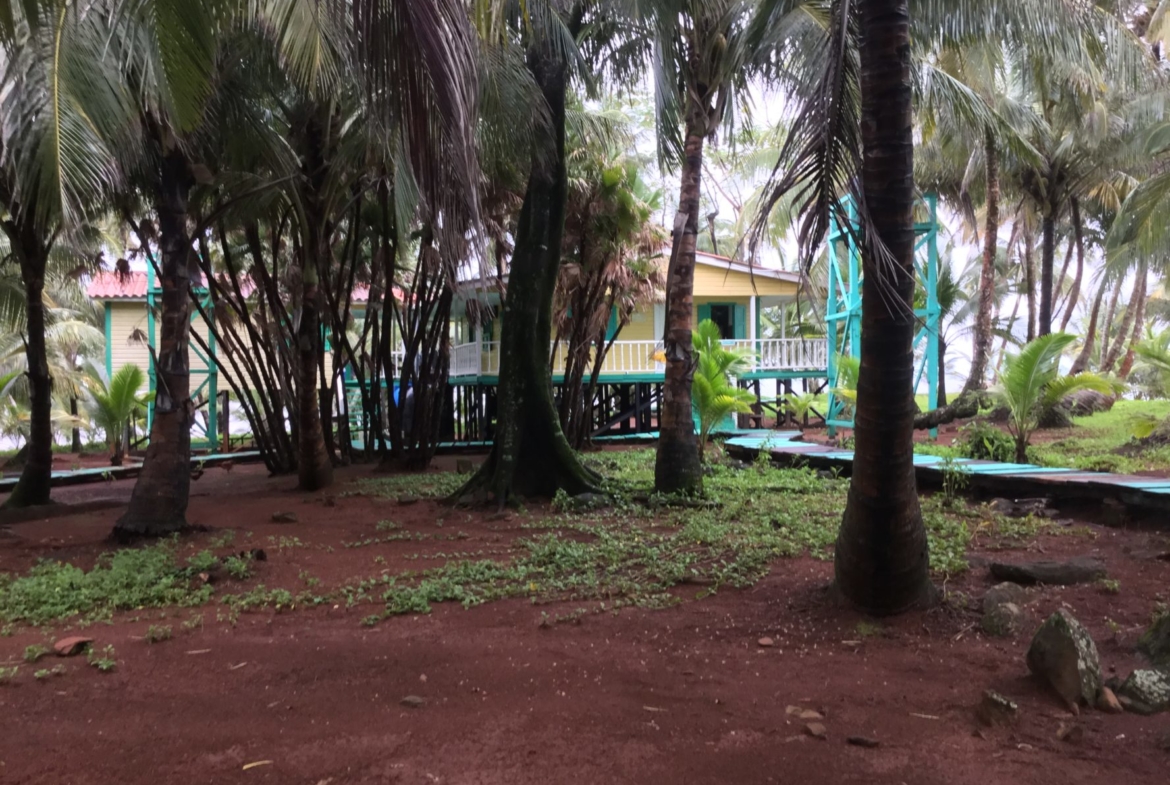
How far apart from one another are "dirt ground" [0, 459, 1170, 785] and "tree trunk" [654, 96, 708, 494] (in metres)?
3.43

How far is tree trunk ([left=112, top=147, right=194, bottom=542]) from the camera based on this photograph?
25.0 feet

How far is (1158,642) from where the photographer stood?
3.94 m

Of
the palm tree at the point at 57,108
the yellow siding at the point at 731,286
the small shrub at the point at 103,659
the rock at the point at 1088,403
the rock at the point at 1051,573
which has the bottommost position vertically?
the small shrub at the point at 103,659

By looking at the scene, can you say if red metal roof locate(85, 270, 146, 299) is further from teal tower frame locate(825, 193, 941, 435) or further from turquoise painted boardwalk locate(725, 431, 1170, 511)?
turquoise painted boardwalk locate(725, 431, 1170, 511)

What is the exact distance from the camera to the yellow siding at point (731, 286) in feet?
72.0

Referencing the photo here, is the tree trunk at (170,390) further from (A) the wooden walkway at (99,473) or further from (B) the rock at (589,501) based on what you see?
(A) the wooden walkway at (99,473)

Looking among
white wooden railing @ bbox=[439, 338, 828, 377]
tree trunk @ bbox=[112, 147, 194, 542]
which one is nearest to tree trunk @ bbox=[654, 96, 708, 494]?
tree trunk @ bbox=[112, 147, 194, 542]

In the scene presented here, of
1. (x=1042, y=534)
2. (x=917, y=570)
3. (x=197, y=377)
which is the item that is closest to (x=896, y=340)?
(x=917, y=570)

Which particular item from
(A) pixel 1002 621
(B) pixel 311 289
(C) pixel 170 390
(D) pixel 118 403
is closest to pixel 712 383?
(B) pixel 311 289

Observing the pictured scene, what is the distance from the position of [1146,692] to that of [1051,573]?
1.98 metres

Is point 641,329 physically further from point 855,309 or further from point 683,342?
point 683,342

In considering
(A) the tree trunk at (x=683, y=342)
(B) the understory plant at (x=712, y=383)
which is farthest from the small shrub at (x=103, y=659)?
(B) the understory plant at (x=712, y=383)

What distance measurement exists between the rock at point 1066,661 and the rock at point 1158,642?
490mm

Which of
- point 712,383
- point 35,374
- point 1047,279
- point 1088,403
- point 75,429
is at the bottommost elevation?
point 75,429
